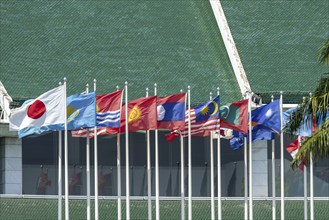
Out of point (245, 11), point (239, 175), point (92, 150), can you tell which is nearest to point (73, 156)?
point (92, 150)

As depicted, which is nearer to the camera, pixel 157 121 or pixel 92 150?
pixel 157 121

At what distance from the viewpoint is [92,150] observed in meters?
64.6

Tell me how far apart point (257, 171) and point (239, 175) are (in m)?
0.96

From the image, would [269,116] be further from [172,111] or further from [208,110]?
[172,111]

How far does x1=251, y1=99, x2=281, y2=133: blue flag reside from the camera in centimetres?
5634

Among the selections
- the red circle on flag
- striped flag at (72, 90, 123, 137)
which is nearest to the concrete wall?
striped flag at (72, 90, 123, 137)

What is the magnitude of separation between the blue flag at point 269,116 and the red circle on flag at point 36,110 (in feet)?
24.2

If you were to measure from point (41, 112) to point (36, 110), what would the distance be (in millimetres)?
170

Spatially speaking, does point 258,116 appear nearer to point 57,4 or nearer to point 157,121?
point 157,121

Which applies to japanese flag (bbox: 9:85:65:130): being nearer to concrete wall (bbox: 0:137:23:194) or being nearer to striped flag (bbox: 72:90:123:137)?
striped flag (bbox: 72:90:123:137)

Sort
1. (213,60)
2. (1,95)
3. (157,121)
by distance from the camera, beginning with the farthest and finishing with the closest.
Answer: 1. (213,60)
2. (1,95)
3. (157,121)

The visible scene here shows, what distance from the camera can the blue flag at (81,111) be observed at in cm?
5384

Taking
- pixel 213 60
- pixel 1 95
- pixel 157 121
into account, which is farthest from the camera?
pixel 213 60

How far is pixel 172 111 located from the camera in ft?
181
